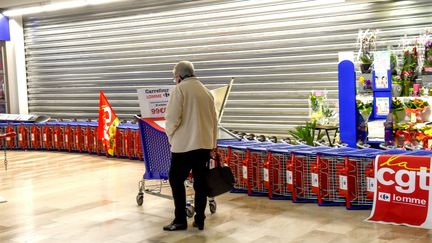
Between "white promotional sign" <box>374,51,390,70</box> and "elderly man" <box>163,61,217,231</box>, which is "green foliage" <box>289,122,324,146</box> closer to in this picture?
"white promotional sign" <box>374,51,390,70</box>

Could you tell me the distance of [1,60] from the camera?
42.3 ft

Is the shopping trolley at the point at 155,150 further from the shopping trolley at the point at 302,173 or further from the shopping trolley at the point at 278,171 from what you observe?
the shopping trolley at the point at 302,173

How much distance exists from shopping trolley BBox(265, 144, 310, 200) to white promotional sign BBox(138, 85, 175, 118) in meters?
1.31

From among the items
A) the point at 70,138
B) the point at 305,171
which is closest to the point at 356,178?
the point at 305,171

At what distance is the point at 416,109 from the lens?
6746mm

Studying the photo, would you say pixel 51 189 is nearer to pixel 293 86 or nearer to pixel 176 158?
pixel 176 158

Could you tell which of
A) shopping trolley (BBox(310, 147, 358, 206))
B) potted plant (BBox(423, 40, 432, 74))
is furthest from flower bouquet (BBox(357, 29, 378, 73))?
shopping trolley (BBox(310, 147, 358, 206))

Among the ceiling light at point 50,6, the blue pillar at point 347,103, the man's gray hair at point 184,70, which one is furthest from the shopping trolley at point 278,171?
the ceiling light at point 50,6

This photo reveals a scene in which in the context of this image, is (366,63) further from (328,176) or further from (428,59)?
(328,176)

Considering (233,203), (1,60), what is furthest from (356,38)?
(1,60)

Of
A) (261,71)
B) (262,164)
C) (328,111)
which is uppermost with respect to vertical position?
(261,71)

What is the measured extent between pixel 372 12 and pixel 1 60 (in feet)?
28.3

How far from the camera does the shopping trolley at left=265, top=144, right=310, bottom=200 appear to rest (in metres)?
6.29

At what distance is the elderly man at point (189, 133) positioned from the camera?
5.00 meters
